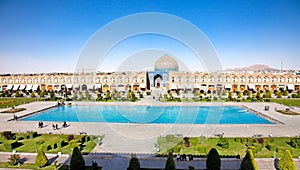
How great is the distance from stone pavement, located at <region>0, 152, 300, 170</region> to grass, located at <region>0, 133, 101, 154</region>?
0.59m

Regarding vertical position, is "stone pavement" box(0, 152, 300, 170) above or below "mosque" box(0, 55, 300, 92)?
below

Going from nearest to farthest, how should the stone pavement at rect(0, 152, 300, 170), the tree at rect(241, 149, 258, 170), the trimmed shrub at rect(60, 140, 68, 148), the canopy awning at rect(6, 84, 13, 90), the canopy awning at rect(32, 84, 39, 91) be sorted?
the tree at rect(241, 149, 258, 170)
the stone pavement at rect(0, 152, 300, 170)
the trimmed shrub at rect(60, 140, 68, 148)
the canopy awning at rect(32, 84, 39, 91)
the canopy awning at rect(6, 84, 13, 90)

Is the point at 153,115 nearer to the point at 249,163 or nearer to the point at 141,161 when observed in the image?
the point at 141,161

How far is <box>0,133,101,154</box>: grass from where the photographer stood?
10102mm

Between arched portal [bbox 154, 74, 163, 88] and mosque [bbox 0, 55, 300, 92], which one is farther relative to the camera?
arched portal [bbox 154, 74, 163, 88]

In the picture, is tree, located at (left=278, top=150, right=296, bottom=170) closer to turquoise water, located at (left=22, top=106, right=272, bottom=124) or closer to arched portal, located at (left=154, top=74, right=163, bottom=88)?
turquoise water, located at (left=22, top=106, right=272, bottom=124)

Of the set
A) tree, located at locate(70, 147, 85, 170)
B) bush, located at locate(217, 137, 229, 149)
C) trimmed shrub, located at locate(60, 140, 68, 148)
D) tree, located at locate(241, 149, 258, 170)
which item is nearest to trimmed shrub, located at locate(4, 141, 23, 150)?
trimmed shrub, located at locate(60, 140, 68, 148)

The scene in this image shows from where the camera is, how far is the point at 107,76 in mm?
34625

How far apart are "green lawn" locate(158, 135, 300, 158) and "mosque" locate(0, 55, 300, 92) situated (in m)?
21.8

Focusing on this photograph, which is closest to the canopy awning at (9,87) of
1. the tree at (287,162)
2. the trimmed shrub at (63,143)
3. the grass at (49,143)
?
the grass at (49,143)

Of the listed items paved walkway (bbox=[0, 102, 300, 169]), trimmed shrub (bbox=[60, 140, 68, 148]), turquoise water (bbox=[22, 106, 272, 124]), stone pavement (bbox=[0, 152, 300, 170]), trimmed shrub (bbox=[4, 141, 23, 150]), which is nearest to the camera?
stone pavement (bbox=[0, 152, 300, 170])

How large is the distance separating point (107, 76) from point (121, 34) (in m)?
27.6

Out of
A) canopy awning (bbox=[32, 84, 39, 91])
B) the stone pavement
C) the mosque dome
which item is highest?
the mosque dome

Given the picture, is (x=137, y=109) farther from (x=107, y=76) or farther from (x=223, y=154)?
(x=107, y=76)
